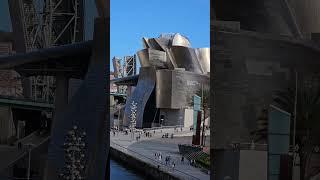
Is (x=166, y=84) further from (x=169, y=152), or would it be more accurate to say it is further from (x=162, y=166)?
(x=162, y=166)

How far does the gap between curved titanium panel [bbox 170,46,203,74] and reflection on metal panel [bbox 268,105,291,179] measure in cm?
1583

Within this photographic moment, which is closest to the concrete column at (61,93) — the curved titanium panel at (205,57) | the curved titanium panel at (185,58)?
the curved titanium panel at (205,57)

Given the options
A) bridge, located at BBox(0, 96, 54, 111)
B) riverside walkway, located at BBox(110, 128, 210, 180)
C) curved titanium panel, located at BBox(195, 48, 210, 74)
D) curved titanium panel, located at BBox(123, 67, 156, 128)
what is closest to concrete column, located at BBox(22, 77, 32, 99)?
bridge, located at BBox(0, 96, 54, 111)

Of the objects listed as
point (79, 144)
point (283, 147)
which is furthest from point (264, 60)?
point (79, 144)

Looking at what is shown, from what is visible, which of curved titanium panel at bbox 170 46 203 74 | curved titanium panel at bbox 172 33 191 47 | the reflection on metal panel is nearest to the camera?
the reflection on metal panel

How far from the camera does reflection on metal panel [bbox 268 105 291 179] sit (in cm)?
421

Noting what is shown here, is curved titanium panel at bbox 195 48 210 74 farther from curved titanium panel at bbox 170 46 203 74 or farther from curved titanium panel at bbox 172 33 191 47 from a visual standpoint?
curved titanium panel at bbox 170 46 203 74

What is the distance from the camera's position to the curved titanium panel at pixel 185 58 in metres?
21.2

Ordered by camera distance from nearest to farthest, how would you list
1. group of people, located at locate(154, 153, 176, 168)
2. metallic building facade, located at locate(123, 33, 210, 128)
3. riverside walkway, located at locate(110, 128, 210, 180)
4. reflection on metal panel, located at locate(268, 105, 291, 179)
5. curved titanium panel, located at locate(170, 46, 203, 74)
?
reflection on metal panel, located at locate(268, 105, 291, 179), riverside walkway, located at locate(110, 128, 210, 180), group of people, located at locate(154, 153, 176, 168), curved titanium panel, located at locate(170, 46, 203, 74), metallic building facade, located at locate(123, 33, 210, 128)

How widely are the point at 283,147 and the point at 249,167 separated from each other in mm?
393

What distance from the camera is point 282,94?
4.32 meters

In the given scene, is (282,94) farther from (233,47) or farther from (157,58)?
(157,58)

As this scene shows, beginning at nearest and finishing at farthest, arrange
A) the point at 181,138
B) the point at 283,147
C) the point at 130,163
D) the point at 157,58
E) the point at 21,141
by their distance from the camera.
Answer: the point at 283,147 → the point at 21,141 → the point at 130,163 → the point at 181,138 → the point at 157,58

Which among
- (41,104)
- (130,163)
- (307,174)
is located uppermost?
(41,104)
